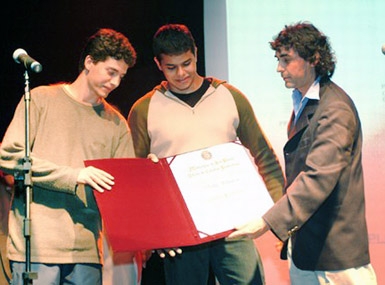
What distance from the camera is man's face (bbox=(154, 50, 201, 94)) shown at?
3336 mm

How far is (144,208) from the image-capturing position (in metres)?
2.92

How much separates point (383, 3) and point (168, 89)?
1.71 metres

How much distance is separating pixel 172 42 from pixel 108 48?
388mm

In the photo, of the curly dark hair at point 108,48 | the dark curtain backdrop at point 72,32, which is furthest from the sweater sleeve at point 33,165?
the dark curtain backdrop at point 72,32

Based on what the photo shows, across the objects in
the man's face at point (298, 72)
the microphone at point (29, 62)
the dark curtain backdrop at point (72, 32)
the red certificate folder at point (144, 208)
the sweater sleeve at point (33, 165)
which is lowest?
the red certificate folder at point (144, 208)

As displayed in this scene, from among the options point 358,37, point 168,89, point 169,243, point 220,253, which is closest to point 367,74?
point 358,37

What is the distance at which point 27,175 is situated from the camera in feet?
8.93

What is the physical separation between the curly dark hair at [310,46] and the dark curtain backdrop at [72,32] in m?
1.52

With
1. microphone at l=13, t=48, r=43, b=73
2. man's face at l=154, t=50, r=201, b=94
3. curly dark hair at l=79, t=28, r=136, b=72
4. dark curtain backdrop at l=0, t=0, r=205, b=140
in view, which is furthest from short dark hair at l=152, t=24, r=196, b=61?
dark curtain backdrop at l=0, t=0, r=205, b=140

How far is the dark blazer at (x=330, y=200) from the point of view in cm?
265

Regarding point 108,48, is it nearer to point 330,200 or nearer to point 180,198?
point 180,198

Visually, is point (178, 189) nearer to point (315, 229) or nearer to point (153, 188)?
point (153, 188)

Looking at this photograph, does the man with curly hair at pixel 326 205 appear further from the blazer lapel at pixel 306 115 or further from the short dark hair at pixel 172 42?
the short dark hair at pixel 172 42

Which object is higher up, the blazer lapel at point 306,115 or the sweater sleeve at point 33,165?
the blazer lapel at point 306,115
